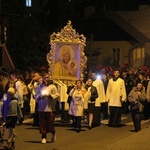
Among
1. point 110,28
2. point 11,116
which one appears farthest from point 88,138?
point 110,28

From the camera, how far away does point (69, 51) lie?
20.0 metres

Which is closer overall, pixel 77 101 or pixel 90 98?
pixel 77 101

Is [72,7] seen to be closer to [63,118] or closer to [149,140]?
[63,118]

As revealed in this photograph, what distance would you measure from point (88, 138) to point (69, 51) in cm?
469

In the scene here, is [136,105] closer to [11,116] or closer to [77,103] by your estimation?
[77,103]

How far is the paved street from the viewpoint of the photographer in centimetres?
1427

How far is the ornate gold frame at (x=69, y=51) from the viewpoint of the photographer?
19.9 meters

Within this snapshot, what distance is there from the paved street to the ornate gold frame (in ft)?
5.56

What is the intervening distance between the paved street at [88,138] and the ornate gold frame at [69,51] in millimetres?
1694

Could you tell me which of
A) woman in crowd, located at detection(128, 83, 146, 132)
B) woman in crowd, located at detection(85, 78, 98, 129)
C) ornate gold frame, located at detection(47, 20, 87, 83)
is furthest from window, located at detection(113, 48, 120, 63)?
woman in crowd, located at detection(128, 83, 146, 132)

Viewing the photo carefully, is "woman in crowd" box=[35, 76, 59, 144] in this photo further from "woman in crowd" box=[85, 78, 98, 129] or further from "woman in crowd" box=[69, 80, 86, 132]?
"woman in crowd" box=[85, 78, 98, 129]

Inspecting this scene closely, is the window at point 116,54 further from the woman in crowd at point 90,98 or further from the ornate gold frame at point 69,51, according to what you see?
the woman in crowd at point 90,98

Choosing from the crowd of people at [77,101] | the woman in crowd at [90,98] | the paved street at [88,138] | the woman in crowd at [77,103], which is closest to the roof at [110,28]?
the crowd of people at [77,101]

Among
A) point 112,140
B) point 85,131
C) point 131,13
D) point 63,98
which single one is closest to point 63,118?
point 63,98
